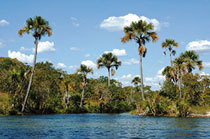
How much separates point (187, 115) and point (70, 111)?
29316 millimetres

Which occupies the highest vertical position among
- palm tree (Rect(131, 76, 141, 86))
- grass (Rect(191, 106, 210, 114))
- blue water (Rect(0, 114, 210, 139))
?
palm tree (Rect(131, 76, 141, 86))

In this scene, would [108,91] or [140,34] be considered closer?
[140,34]

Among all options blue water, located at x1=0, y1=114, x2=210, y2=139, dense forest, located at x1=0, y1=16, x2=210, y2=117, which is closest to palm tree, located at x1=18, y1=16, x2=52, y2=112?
dense forest, located at x1=0, y1=16, x2=210, y2=117

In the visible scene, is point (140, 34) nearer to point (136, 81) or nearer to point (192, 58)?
point (192, 58)

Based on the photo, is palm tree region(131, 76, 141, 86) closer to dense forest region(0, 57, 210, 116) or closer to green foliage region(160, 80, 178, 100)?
dense forest region(0, 57, 210, 116)

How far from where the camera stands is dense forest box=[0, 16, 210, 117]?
4362 cm

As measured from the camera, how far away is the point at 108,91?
71.7m

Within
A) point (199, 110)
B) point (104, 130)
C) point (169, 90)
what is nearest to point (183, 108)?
point (199, 110)

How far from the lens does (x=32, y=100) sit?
49438mm

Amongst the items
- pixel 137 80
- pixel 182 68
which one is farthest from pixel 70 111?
pixel 137 80

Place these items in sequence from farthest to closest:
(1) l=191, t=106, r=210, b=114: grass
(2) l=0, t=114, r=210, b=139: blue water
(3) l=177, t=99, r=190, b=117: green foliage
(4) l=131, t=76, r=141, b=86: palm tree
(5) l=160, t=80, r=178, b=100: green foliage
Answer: (4) l=131, t=76, r=141, b=86: palm tree < (5) l=160, t=80, r=178, b=100: green foliage < (1) l=191, t=106, r=210, b=114: grass < (3) l=177, t=99, r=190, b=117: green foliage < (2) l=0, t=114, r=210, b=139: blue water

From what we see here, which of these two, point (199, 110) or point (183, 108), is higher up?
point (183, 108)

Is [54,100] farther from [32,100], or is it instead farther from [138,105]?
[138,105]

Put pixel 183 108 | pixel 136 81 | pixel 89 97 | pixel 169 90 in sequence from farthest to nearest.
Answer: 1. pixel 136 81
2. pixel 89 97
3. pixel 169 90
4. pixel 183 108
